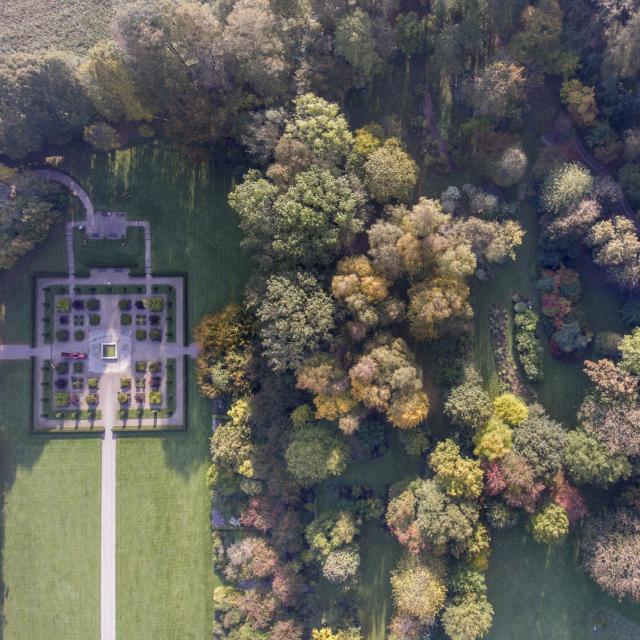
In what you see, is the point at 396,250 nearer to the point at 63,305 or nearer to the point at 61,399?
the point at 63,305

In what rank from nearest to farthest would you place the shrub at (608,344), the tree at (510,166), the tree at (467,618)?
the tree at (510,166) → the tree at (467,618) → the shrub at (608,344)

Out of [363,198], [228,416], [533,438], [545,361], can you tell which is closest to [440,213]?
[363,198]

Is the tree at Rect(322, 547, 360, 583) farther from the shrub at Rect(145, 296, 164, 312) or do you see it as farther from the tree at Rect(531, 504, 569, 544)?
the shrub at Rect(145, 296, 164, 312)

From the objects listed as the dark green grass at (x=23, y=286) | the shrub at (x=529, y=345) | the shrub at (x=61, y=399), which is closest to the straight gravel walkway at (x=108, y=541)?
the shrub at (x=61, y=399)

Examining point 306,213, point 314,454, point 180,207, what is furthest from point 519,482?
point 180,207

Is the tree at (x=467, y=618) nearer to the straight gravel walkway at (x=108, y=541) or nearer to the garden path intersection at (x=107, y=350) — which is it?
the garden path intersection at (x=107, y=350)

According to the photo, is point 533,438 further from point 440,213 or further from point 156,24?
point 156,24

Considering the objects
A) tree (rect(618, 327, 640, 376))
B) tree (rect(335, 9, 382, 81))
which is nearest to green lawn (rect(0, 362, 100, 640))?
tree (rect(335, 9, 382, 81))
